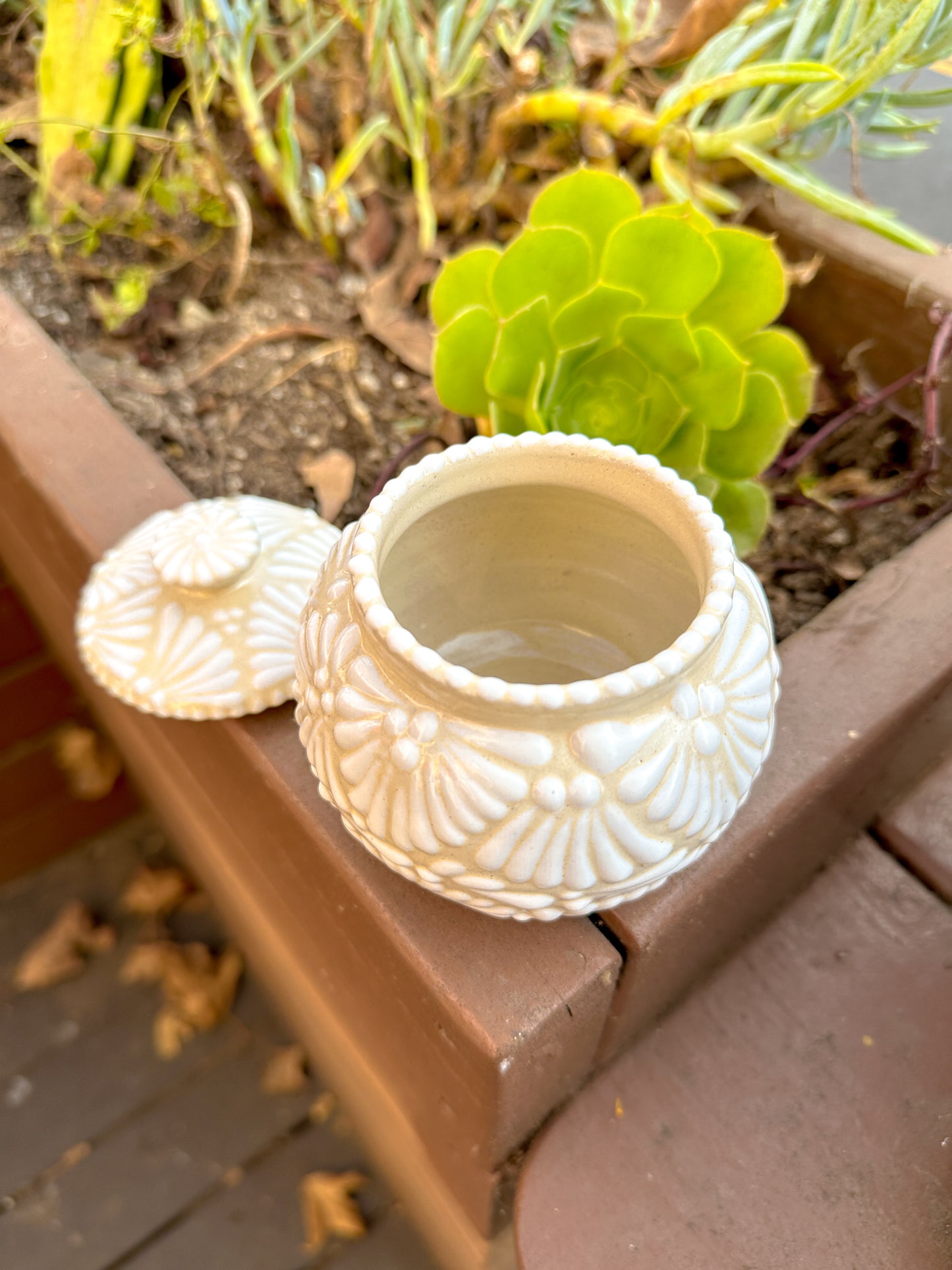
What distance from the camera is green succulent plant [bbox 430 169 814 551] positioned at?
0.56 metres

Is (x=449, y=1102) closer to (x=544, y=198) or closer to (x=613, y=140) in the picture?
(x=544, y=198)

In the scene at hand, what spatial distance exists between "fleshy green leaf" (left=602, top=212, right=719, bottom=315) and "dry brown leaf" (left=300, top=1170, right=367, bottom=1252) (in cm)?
101

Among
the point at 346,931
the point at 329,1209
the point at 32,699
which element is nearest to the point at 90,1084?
the point at 329,1209

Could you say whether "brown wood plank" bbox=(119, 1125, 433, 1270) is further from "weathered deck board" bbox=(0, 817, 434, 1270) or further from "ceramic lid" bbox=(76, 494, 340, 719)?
"ceramic lid" bbox=(76, 494, 340, 719)

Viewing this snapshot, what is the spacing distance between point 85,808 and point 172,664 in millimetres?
909

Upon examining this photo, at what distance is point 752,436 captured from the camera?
613 millimetres

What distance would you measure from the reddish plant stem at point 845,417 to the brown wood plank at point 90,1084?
95 centimetres

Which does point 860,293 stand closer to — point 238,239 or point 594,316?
point 594,316

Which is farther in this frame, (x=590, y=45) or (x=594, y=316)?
(x=590, y=45)

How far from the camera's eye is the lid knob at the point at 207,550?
58 cm

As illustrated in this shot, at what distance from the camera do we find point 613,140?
0.85 m

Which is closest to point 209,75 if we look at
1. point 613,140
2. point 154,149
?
point 154,149

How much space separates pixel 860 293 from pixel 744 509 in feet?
0.97

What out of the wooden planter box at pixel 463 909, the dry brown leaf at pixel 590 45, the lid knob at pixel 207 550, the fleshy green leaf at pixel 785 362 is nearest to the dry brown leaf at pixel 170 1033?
the wooden planter box at pixel 463 909
